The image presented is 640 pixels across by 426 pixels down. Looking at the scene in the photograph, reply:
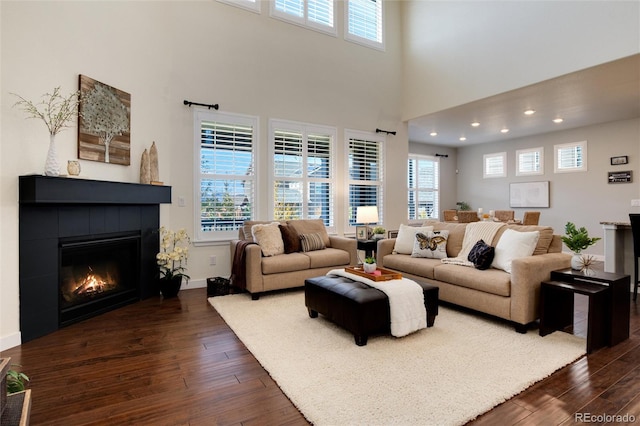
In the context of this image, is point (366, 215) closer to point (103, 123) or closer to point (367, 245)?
point (367, 245)

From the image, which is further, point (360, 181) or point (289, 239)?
Result: point (360, 181)

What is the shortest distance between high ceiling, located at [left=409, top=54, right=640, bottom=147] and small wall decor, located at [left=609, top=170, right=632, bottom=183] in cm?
107

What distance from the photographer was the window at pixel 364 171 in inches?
247

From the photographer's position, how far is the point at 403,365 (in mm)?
2445

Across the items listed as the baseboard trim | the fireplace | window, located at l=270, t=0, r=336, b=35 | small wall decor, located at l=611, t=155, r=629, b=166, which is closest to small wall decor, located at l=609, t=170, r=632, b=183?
small wall decor, located at l=611, t=155, r=629, b=166

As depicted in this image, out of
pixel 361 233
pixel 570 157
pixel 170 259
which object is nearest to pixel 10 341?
pixel 170 259

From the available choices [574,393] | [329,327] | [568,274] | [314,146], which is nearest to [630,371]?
[574,393]

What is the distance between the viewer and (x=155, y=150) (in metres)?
4.30

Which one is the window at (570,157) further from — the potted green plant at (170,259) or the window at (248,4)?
the potted green plant at (170,259)

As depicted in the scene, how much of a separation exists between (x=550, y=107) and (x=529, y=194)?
3.11 meters

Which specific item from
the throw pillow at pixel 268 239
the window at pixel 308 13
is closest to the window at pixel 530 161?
the window at pixel 308 13

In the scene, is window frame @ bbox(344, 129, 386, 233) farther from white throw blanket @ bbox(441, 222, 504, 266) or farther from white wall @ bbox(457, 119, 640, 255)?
Answer: white wall @ bbox(457, 119, 640, 255)

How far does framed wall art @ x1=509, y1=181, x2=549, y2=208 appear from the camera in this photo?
26.6 ft

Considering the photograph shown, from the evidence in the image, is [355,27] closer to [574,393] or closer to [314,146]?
[314,146]
